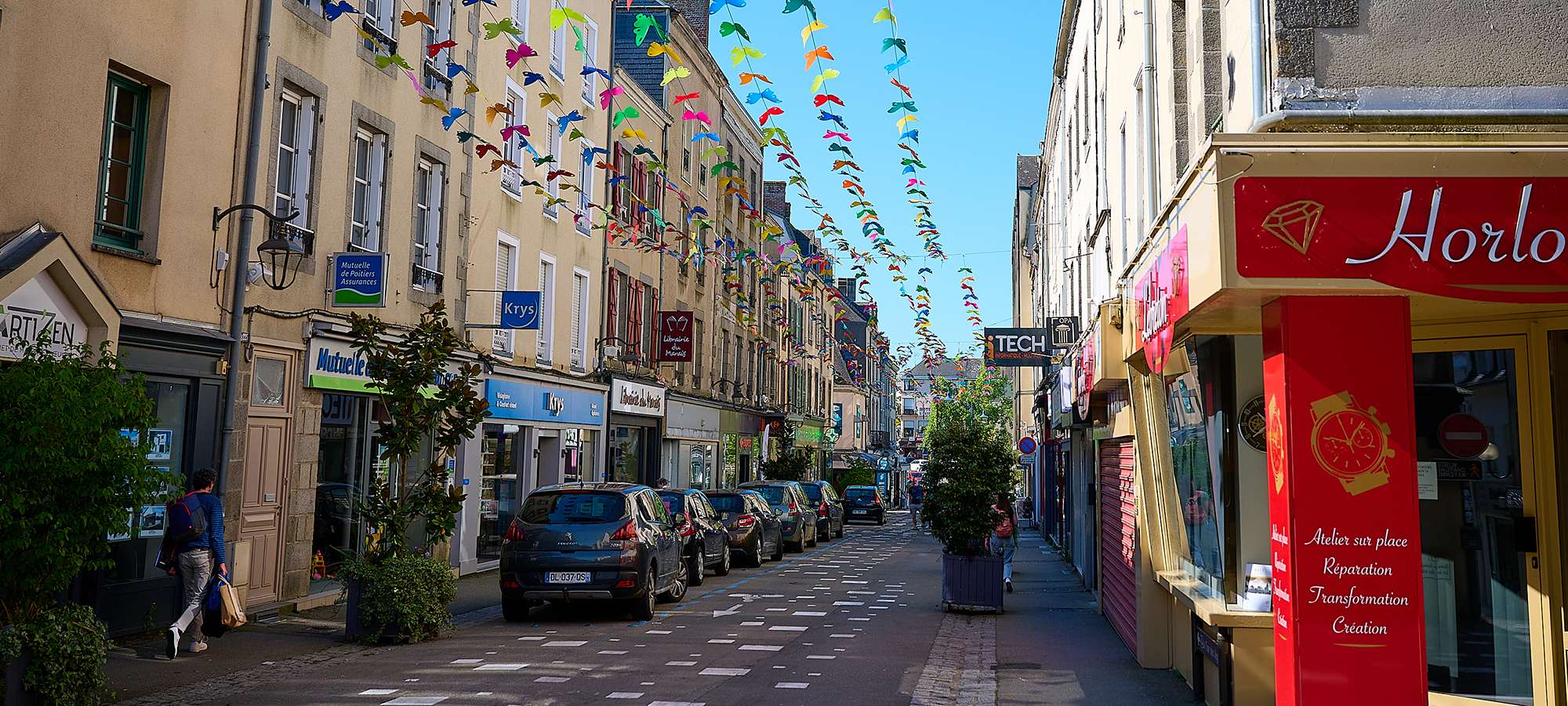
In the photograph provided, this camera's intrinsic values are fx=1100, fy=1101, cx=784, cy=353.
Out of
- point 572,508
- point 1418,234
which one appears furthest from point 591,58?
point 1418,234

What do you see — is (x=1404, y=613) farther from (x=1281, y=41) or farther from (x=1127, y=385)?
(x=1127, y=385)

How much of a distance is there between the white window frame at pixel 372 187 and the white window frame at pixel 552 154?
18.5 ft

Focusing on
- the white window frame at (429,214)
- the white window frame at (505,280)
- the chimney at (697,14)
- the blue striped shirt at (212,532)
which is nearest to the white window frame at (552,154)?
the white window frame at (505,280)

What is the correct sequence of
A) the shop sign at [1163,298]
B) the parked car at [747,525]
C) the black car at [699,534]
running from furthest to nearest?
1. the parked car at [747,525]
2. the black car at [699,534]
3. the shop sign at [1163,298]

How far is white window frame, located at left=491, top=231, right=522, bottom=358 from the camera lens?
19.6 meters

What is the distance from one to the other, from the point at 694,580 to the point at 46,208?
10.7m

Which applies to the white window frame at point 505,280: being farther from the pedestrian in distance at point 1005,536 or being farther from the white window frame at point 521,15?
the pedestrian in distance at point 1005,536

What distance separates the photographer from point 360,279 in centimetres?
1389

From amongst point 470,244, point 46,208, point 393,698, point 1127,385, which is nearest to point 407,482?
point 470,244

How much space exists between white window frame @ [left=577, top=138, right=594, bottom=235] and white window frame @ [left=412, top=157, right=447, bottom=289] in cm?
520

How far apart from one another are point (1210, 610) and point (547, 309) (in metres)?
16.5

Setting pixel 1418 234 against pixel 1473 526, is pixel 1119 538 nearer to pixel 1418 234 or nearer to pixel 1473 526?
pixel 1473 526

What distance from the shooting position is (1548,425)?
6688 millimetres

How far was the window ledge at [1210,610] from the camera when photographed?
7574 millimetres
